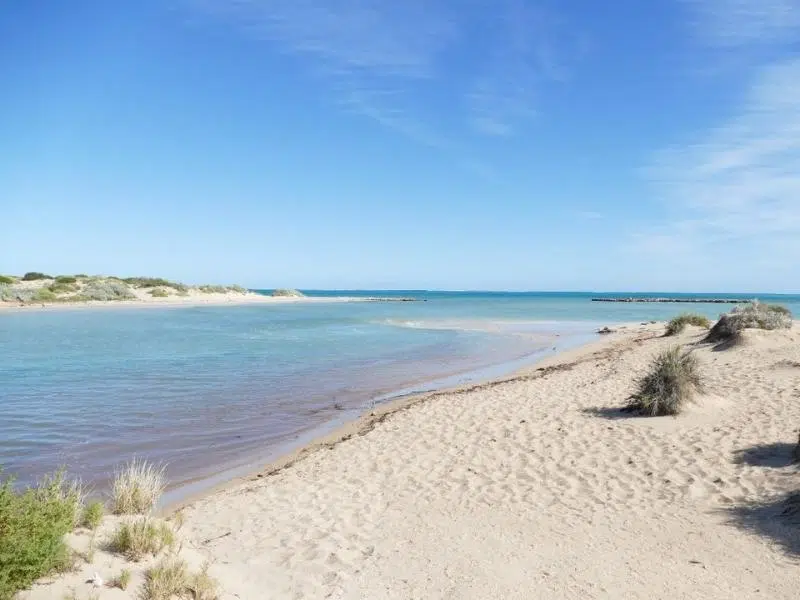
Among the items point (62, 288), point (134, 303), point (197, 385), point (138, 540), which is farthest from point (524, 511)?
point (62, 288)

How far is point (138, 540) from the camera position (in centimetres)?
525

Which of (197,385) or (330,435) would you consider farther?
(197,385)

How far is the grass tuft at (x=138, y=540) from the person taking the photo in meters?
5.21

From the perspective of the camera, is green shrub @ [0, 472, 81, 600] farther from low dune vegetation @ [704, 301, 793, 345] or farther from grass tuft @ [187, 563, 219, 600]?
low dune vegetation @ [704, 301, 793, 345]

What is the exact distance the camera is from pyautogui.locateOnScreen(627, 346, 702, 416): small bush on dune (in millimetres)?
10703

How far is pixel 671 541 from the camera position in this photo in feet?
19.5

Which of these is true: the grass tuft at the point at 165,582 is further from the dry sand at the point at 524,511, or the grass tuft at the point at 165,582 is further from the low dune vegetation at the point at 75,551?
the dry sand at the point at 524,511

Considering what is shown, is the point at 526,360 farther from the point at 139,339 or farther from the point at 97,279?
the point at 97,279

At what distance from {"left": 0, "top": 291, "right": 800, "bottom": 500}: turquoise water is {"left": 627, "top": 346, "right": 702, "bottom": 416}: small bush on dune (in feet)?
21.2

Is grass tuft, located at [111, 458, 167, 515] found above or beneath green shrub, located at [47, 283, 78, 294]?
beneath

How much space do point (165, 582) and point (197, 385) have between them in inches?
505

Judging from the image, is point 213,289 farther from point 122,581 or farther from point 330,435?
point 122,581

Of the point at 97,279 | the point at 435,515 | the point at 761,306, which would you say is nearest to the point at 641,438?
the point at 435,515

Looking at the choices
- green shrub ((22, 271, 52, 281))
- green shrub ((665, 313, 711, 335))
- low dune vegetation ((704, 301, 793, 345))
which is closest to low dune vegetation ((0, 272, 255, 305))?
green shrub ((22, 271, 52, 281))
